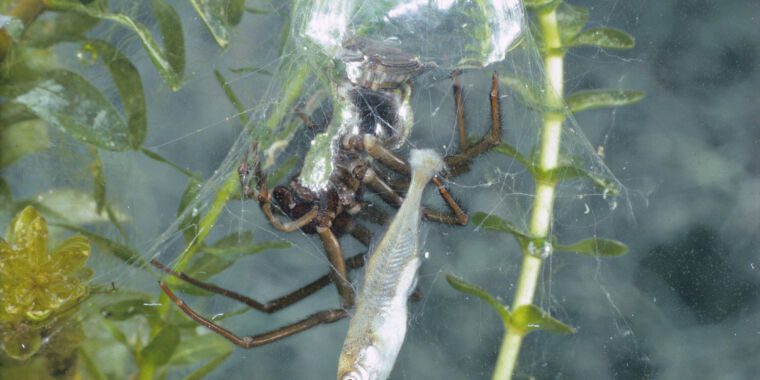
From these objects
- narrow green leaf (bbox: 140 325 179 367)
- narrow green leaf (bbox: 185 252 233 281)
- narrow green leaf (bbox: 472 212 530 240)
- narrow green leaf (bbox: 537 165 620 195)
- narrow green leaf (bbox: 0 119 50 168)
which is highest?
narrow green leaf (bbox: 537 165 620 195)

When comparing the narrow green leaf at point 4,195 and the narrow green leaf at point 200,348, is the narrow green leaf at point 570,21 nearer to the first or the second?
the narrow green leaf at point 200,348

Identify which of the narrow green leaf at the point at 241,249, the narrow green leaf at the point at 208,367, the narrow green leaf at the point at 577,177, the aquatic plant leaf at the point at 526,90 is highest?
the aquatic plant leaf at the point at 526,90

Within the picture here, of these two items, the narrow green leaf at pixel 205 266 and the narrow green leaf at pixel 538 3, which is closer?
the narrow green leaf at pixel 538 3

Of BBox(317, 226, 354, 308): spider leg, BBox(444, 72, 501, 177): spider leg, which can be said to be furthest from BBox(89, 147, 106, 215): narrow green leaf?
BBox(444, 72, 501, 177): spider leg

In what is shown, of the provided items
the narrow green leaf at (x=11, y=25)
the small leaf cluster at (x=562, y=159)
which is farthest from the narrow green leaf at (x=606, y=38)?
the narrow green leaf at (x=11, y=25)

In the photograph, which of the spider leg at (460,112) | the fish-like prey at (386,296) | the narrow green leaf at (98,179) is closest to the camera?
the fish-like prey at (386,296)

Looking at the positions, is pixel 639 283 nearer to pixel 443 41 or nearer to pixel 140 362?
pixel 443 41

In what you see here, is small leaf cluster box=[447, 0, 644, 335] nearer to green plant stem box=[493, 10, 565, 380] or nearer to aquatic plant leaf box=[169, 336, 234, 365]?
green plant stem box=[493, 10, 565, 380]

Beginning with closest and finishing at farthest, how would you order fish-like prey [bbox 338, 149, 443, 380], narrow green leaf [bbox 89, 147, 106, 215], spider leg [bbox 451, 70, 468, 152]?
1. fish-like prey [bbox 338, 149, 443, 380]
2. spider leg [bbox 451, 70, 468, 152]
3. narrow green leaf [bbox 89, 147, 106, 215]
